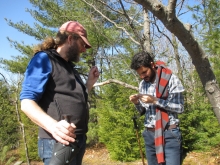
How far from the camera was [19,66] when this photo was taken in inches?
436

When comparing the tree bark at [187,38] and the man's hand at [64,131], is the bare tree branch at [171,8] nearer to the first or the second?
the tree bark at [187,38]

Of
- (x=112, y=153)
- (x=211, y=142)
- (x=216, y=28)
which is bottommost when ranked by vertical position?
(x=112, y=153)

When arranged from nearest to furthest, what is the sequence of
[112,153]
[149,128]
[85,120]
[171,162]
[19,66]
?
[85,120] < [171,162] < [149,128] < [112,153] < [19,66]

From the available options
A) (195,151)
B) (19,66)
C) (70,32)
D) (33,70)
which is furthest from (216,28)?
(19,66)

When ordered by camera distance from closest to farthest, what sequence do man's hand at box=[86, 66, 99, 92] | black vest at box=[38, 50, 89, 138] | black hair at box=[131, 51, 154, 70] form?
1. black vest at box=[38, 50, 89, 138]
2. man's hand at box=[86, 66, 99, 92]
3. black hair at box=[131, 51, 154, 70]

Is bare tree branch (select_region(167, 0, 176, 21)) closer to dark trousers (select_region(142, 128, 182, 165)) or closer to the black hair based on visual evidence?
the black hair

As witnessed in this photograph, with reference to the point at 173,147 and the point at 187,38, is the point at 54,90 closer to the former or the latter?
the point at 187,38

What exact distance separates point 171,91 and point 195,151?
4299 mm

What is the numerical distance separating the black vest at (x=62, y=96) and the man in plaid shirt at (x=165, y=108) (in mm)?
759

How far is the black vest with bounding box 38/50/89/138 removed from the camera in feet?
4.58

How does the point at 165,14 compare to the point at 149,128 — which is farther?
the point at 149,128

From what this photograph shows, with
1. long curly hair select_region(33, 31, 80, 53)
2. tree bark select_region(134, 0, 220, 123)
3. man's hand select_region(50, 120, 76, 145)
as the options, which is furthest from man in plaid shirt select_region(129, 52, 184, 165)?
man's hand select_region(50, 120, 76, 145)

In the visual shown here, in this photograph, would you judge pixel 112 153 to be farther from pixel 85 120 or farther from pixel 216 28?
pixel 85 120

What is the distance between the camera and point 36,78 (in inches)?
52.2
